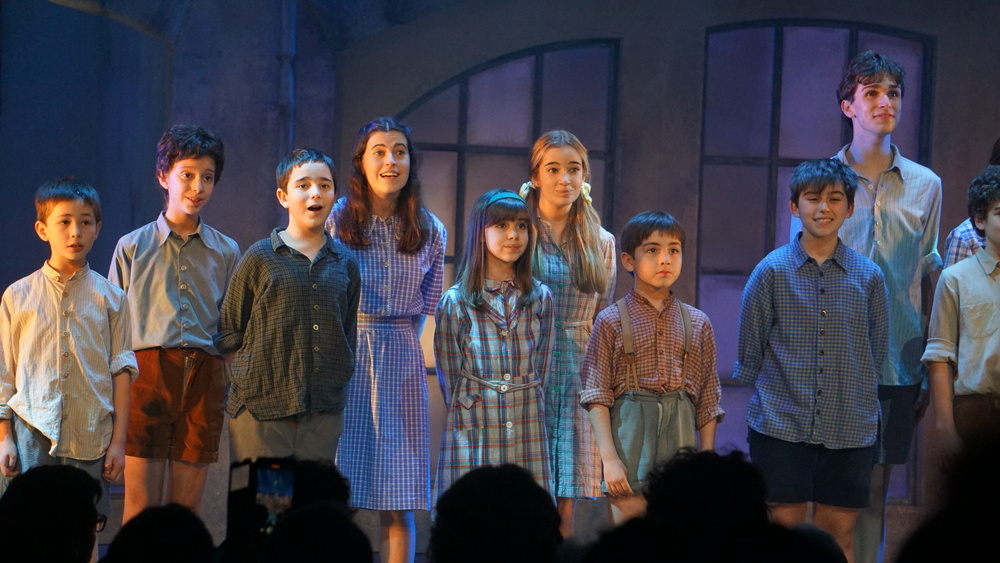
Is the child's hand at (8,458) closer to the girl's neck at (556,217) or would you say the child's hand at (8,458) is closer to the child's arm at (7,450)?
the child's arm at (7,450)

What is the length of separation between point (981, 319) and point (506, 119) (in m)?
2.42

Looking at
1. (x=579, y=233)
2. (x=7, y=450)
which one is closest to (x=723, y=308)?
(x=579, y=233)

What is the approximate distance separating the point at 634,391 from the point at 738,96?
2.16 meters

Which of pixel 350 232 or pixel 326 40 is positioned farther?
pixel 326 40

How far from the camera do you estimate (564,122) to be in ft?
17.3

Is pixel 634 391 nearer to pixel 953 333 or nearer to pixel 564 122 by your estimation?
pixel 953 333

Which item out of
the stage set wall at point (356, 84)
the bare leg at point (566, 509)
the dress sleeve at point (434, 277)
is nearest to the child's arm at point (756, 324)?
the bare leg at point (566, 509)

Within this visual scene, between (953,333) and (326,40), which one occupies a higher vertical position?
(326,40)

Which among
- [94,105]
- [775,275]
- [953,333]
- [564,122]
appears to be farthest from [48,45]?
[953,333]

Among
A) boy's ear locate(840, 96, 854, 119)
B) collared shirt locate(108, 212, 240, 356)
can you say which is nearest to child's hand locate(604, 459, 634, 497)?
collared shirt locate(108, 212, 240, 356)

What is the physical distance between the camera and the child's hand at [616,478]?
12.0ft

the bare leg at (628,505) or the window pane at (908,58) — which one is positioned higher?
the window pane at (908,58)

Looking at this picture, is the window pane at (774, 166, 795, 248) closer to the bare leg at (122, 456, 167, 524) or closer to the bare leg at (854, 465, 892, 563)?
the bare leg at (854, 465, 892, 563)

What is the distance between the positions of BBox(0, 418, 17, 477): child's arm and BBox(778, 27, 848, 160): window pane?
3718 millimetres
